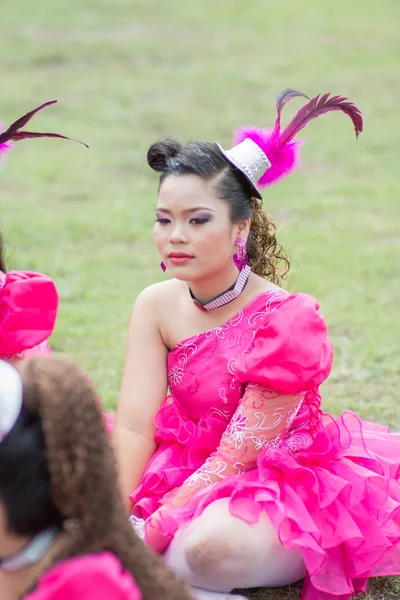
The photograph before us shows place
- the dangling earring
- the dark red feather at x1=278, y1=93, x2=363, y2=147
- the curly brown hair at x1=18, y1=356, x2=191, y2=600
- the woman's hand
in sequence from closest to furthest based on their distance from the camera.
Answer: the curly brown hair at x1=18, y1=356, x2=191, y2=600
the woman's hand
the dangling earring
the dark red feather at x1=278, y1=93, x2=363, y2=147

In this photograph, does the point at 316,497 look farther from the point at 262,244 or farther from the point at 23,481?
the point at 23,481

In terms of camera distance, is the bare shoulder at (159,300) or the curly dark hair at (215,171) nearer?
the curly dark hair at (215,171)

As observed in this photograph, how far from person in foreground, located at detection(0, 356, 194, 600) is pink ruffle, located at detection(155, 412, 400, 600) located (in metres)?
0.92

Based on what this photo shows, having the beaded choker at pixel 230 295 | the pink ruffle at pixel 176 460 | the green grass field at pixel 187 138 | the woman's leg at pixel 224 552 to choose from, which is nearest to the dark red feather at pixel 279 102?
the beaded choker at pixel 230 295

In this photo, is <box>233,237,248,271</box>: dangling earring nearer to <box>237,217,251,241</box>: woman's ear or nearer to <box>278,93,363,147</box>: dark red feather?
<box>237,217,251,241</box>: woman's ear

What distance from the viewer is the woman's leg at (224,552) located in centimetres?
277

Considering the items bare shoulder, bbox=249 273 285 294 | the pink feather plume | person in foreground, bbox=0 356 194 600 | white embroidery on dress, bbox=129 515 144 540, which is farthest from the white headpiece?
the pink feather plume

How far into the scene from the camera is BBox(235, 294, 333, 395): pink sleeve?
2.83 metres

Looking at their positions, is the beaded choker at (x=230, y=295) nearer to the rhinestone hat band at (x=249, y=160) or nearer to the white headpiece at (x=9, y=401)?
the rhinestone hat band at (x=249, y=160)

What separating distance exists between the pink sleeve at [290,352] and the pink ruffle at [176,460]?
26 centimetres

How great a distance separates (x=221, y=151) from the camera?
311cm

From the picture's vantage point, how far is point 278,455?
295 cm

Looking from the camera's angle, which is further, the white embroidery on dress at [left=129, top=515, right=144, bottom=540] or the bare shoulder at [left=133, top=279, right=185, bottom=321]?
the bare shoulder at [left=133, top=279, right=185, bottom=321]

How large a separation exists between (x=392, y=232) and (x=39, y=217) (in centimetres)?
241
